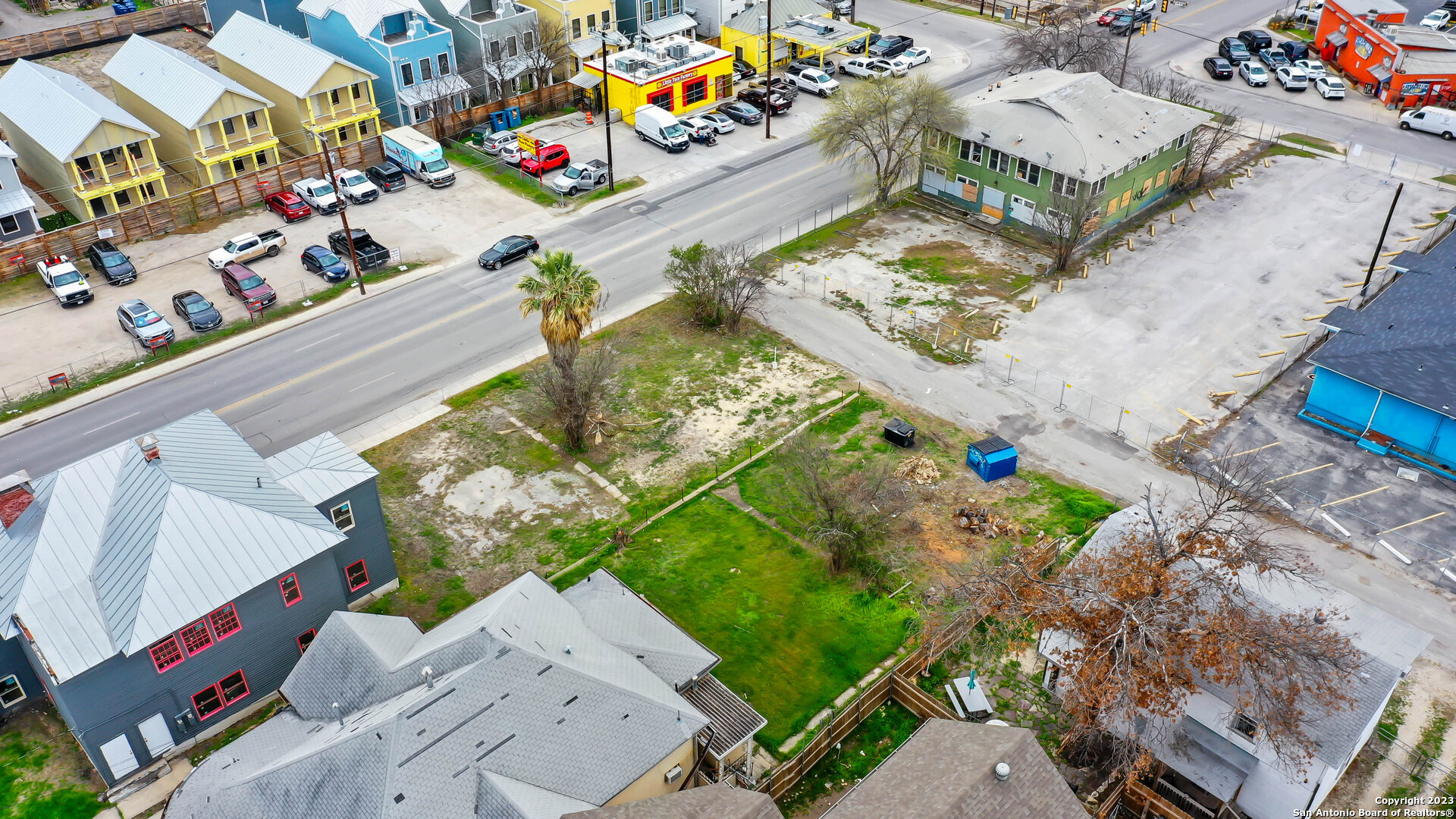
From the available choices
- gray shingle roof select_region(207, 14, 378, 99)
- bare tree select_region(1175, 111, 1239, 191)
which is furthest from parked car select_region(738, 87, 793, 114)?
bare tree select_region(1175, 111, 1239, 191)

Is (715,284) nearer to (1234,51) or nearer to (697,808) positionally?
(697,808)

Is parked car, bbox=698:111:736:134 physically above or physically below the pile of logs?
above

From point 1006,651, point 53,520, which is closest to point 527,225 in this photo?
point 53,520

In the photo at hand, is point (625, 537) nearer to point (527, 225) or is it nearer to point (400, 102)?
point (527, 225)

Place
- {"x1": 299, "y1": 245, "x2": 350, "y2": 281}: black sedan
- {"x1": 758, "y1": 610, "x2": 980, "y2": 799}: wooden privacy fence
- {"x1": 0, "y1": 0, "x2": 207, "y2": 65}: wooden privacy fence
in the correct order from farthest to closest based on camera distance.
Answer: {"x1": 0, "y1": 0, "x2": 207, "y2": 65}: wooden privacy fence < {"x1": 299, "y1": 245, "x2": 350, "y2": 281}: black sedan < {"x1": 758, "y1": 610, "x2": 980, "y2": 799}: wooden privacy fence

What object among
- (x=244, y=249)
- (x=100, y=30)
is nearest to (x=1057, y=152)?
(x=244, y=249)

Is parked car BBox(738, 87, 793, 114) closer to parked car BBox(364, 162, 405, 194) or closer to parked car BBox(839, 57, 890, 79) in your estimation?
parked car BBox(839, 57, 890, 79)

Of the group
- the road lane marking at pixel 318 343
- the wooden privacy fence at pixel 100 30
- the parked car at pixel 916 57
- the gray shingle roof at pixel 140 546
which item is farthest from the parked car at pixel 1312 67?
the wooden privacy fence at pixel 100 30
